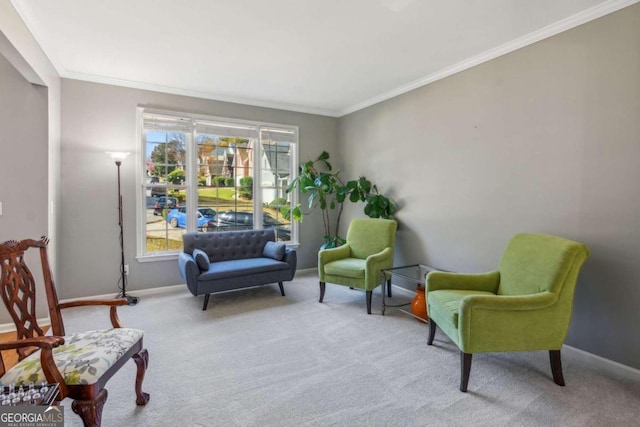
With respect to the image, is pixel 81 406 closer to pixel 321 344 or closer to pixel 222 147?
pixel 321 344

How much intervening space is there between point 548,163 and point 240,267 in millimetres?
3325

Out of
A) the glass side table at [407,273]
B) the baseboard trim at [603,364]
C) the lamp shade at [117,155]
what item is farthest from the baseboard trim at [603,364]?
the lamp shade at [117,155]

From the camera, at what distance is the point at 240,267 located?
3.86 meters

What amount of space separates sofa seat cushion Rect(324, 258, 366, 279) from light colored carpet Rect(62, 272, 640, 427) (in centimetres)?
51

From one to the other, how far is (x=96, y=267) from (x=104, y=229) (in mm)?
472

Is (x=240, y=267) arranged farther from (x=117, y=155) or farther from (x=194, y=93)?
(x=194, y=93)

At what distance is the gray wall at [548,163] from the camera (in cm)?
238

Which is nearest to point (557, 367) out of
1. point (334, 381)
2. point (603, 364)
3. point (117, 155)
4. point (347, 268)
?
point (603, 364)

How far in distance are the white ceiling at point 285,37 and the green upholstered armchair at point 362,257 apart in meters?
1.86

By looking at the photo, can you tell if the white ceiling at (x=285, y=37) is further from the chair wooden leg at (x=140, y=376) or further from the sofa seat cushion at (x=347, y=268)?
the chair wooden leg at (x=140, y=376)

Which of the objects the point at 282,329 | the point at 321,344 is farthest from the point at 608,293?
the point at 282,329

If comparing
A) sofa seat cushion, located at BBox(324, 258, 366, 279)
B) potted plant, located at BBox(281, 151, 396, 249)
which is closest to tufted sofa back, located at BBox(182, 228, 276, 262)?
potted plant, located at BBox(281, 151, 396, 249)

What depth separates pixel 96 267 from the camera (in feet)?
12.9

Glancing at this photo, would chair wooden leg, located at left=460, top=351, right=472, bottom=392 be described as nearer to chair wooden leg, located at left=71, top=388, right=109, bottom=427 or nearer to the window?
chair wooden leg, located at left=71, top=388, right=109, bottom=427
